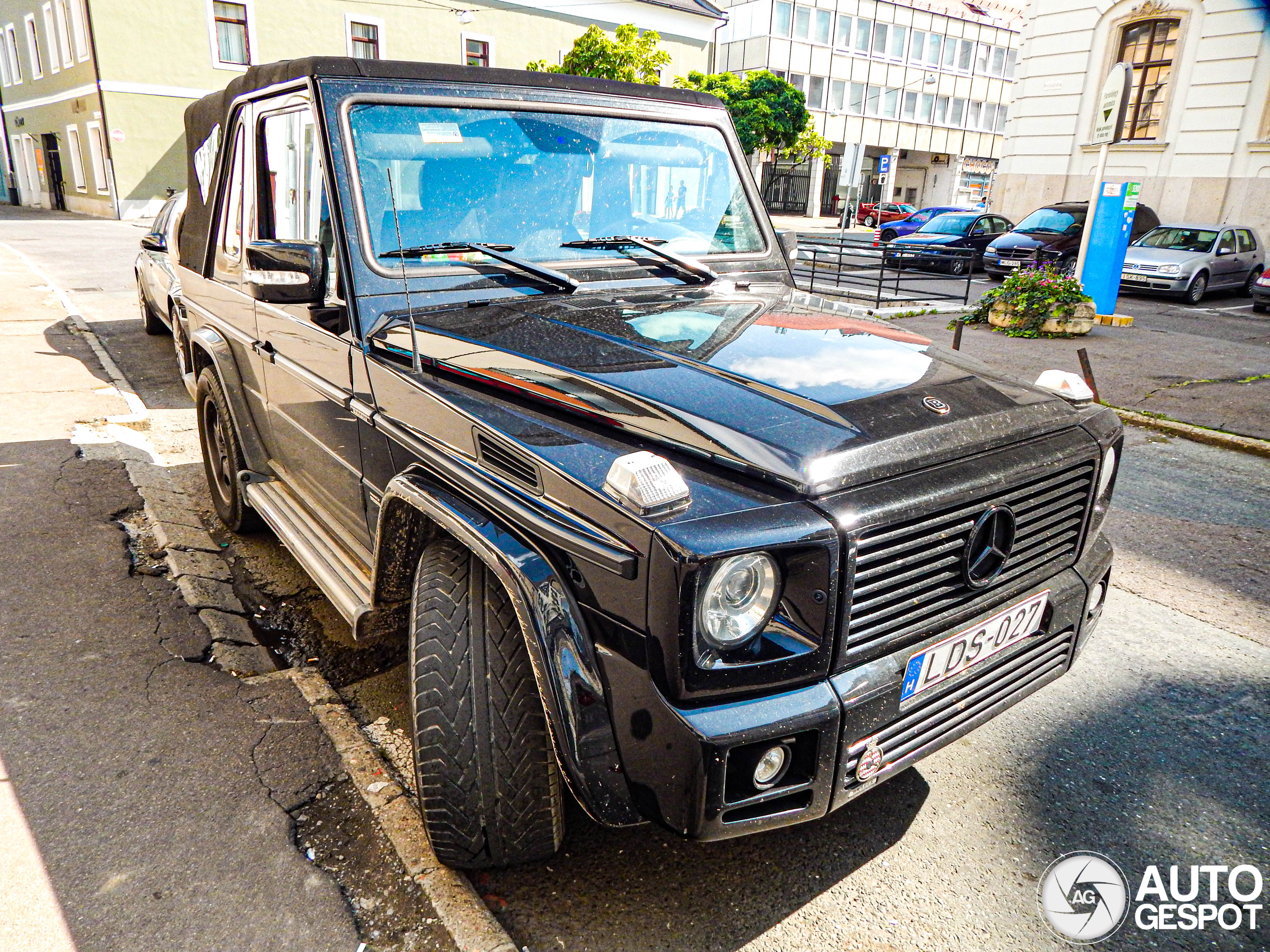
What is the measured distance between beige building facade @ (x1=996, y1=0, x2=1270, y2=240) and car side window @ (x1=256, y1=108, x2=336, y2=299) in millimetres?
21640

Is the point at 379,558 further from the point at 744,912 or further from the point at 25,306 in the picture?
the point at 25,306

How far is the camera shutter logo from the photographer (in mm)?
2203

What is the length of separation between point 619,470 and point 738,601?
372 millimetres

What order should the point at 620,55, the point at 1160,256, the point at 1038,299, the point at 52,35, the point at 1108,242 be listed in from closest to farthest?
1. the point at 1038,299
2. the point at 1108,242
3. the point at 1160,256
4. the point at 620,55
5. the point at 52,35

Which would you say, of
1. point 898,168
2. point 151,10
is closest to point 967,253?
point 151,10

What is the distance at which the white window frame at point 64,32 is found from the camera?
30.5m

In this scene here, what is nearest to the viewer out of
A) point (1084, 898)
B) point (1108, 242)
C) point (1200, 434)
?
point (1084, 898)

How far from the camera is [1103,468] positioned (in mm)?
A: 2531

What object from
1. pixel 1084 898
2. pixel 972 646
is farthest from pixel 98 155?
pixel 1084 898

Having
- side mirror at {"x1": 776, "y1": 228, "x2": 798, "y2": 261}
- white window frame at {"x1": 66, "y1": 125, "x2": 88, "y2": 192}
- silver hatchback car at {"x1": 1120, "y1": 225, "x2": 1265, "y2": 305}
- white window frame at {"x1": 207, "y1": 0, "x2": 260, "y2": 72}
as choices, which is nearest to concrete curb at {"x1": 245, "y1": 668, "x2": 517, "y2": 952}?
side mirror at {"x1": 776, "y1": 228, "x2": 798, "y2": 261}

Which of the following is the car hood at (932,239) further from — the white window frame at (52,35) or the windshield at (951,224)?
the white window frame at (52,35)

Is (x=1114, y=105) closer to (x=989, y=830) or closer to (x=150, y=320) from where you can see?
(x=989, y=830)

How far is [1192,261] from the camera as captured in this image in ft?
52.3

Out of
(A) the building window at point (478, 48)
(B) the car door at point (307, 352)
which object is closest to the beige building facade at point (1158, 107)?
(A) the building window at point (478, 48)
